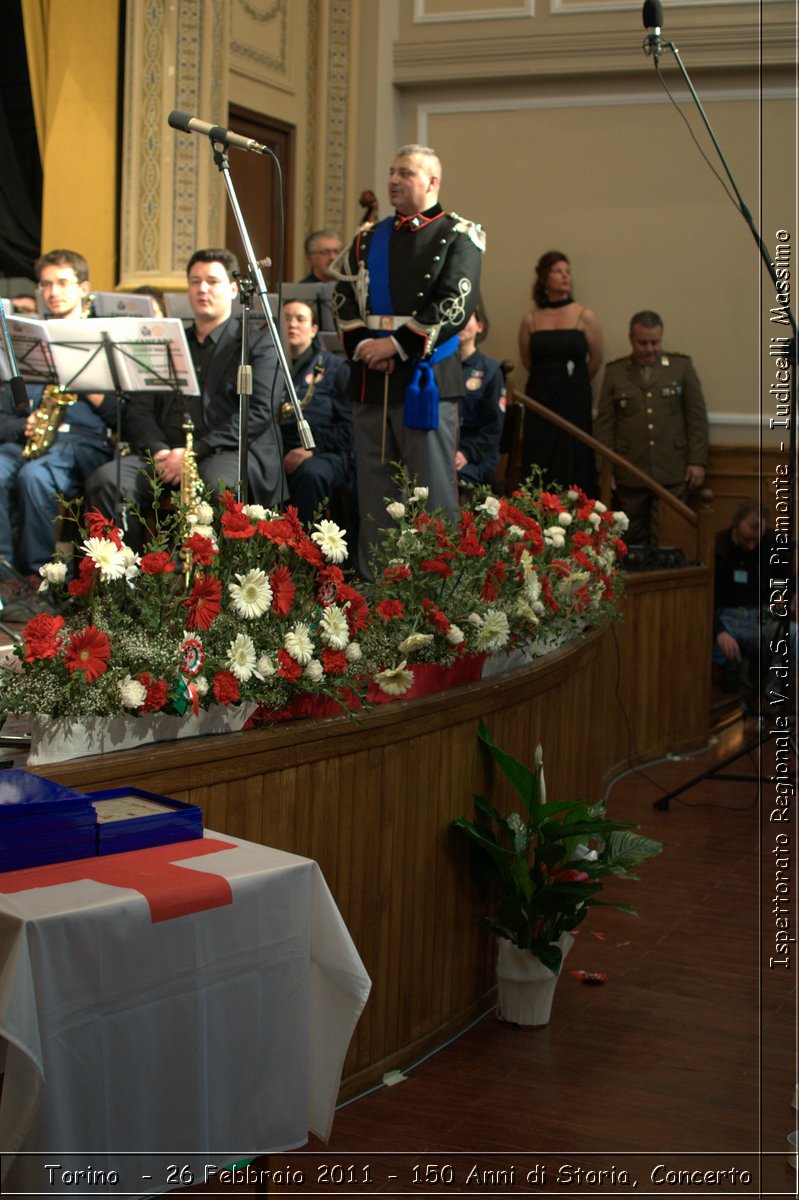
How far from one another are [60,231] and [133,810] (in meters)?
5.75

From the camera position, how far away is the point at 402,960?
2.87 meters

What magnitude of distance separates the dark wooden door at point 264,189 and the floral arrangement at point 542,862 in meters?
5.72

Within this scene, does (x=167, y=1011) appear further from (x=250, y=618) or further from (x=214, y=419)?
(x=214, y=419)

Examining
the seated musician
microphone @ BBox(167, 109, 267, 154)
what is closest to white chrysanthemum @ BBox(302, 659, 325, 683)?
microphone @ BBox(167, 109, 267, 154)

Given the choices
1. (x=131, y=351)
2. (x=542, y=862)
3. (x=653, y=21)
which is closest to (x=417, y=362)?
(x=131, y=351)

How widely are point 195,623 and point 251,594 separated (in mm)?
151

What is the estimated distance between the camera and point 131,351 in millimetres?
4992

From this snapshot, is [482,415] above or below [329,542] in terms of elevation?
above

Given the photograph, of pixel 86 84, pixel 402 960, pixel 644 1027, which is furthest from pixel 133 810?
pixel 86 84

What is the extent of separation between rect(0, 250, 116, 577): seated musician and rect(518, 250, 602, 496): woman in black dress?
10.3 ft

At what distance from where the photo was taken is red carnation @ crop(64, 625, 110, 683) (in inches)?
85.0

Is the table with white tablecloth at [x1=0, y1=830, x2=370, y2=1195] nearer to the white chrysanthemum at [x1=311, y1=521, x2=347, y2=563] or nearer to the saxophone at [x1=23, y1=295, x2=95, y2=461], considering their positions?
the white chrysanthemum at [x1=311, y1=521, x2=347, y2=563]

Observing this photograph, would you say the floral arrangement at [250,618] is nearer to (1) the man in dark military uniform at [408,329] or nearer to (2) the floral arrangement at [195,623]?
(2) the floral arrangement at [195,623]

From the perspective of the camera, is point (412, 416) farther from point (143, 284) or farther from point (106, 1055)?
point (106, 1055)
